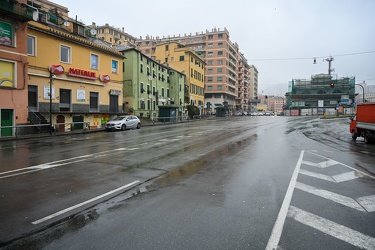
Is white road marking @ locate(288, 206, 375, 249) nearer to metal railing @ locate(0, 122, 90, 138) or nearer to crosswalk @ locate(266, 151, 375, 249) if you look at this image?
crosswalk @ locate(266, 151, 375, 249)

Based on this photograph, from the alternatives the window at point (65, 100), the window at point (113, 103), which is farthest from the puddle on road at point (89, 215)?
the window at point (113, 103)

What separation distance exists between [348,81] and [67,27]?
10672 centimetres

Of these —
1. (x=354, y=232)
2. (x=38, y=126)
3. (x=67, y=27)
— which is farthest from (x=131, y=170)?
(x=67, y=27)

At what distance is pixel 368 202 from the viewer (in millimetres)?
5102

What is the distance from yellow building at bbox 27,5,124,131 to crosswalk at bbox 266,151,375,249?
71.4 feet

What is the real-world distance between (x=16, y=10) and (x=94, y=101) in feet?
40.1

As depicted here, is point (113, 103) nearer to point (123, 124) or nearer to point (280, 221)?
point (123, 124)

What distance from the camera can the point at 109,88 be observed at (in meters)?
31.7

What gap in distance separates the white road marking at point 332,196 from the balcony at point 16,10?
23.0 m

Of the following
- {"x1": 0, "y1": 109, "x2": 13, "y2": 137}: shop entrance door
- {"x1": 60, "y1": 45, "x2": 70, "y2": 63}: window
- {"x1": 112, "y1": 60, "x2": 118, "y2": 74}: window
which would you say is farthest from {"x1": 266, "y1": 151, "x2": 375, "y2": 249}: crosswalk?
{"x1": 112, "y1": 60, "x2": 118, "y2": 74}: window

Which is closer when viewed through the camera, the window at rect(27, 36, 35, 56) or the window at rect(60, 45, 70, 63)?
the window at rect(27, 36, 35, 56)

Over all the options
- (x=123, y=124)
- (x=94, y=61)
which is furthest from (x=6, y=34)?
(x=123, y=124)

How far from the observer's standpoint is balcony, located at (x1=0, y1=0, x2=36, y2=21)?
1865 cm

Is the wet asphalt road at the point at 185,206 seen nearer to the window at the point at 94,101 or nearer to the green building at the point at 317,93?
the window at the point at 94,101
